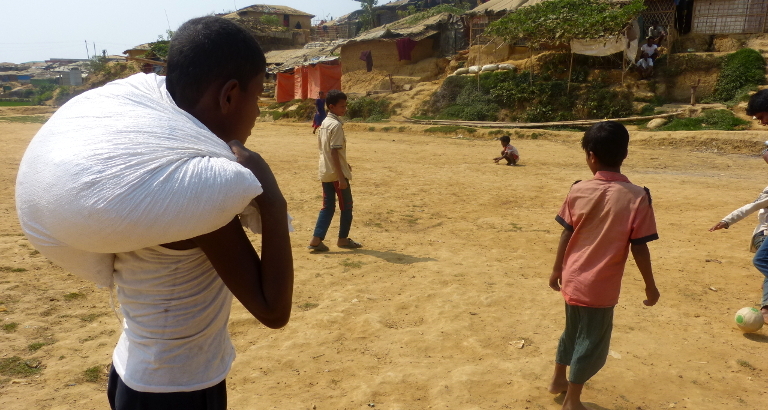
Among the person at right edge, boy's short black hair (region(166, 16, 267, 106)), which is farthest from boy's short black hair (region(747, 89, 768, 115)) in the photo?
boy's short black hair (region(166, 16, 267, 106))

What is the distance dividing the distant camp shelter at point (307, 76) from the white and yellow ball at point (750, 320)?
73.7ft

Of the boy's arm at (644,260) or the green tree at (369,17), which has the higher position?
the green tree at (369,17)

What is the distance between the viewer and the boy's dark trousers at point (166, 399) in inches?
51.1

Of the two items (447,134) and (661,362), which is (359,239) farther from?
(447,134)

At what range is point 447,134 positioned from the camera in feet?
58.7

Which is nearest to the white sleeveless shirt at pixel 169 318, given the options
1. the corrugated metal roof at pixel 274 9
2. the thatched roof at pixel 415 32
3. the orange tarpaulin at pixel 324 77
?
the orange tarpaulin at pixel 324 77

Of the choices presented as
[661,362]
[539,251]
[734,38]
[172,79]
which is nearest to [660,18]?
[734,38]

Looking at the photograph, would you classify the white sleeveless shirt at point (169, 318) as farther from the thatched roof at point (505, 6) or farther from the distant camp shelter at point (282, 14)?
the distant camp shelter at point (282, 14)

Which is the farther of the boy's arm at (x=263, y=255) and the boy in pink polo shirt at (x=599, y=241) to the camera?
the boy in pink polo shirt at (x=599, y=241)

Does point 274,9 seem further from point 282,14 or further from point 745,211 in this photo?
point 745,211

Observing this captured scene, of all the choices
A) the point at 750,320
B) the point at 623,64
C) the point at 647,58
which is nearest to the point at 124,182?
the point at 750,320

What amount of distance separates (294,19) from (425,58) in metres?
24.2

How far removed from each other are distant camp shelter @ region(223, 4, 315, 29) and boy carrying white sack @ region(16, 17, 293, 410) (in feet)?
155

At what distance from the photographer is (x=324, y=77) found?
2564 centimetres
